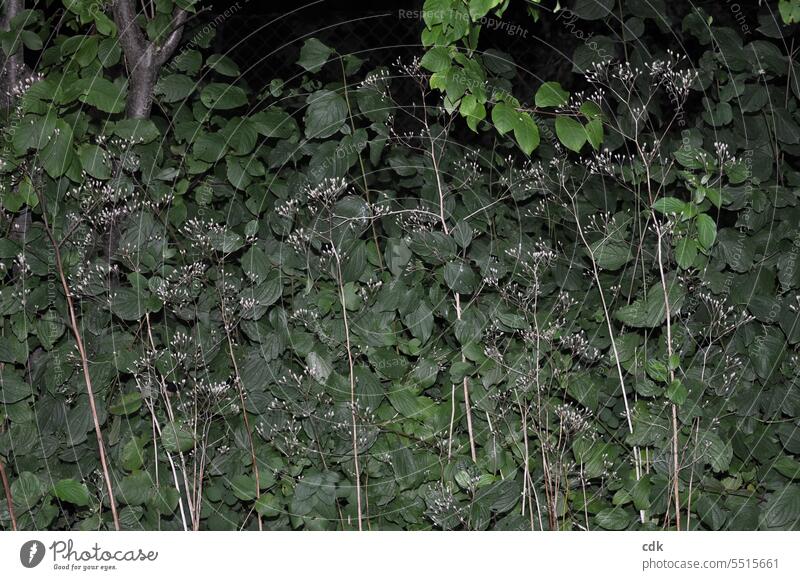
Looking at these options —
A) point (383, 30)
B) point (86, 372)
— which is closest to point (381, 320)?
point (86, 372)

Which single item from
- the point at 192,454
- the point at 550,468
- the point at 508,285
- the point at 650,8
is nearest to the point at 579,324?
the point at 508,285

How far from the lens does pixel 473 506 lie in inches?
92.8

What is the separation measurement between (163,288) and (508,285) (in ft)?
3.35

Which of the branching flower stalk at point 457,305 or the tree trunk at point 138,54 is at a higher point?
the tree trunk at point 138,54

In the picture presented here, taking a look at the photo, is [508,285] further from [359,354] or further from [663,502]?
[663,502]

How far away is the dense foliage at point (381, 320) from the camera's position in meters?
2.40
